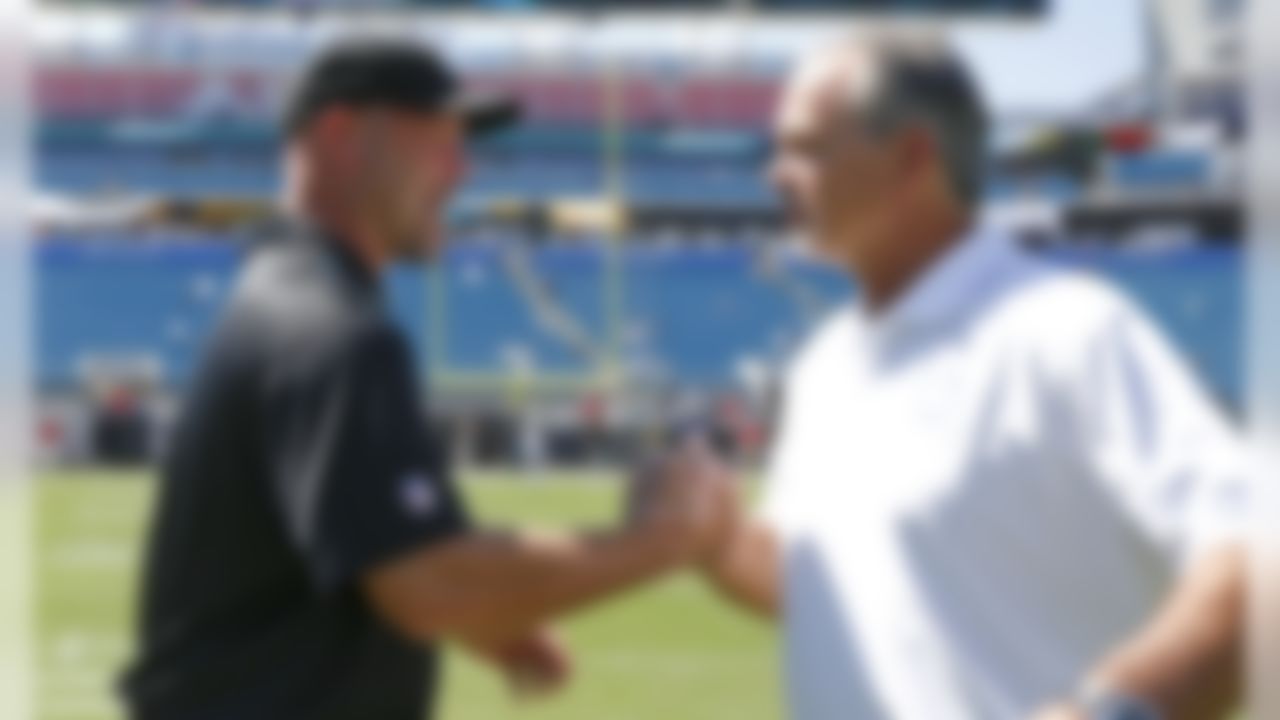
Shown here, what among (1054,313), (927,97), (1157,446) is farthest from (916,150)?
(1157,446)

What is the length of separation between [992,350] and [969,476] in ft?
0.23

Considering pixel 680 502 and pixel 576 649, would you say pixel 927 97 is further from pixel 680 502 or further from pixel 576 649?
pixel 576 649

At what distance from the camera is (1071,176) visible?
2361cm

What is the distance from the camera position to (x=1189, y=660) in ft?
3.19

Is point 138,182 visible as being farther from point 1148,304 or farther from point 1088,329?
point 1088,329

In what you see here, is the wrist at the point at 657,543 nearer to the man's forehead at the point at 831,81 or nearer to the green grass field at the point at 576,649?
the man's forehead at the point at 831,81

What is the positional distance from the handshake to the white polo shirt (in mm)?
50

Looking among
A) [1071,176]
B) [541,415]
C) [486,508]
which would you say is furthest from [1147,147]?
[486,508]

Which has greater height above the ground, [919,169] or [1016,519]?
[919,169]

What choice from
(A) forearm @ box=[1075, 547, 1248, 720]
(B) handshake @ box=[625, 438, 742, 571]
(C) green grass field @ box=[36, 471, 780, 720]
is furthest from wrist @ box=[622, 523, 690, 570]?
(C) green grass field @ box=[36, 471, 780, 720]

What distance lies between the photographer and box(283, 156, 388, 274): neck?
1.36m

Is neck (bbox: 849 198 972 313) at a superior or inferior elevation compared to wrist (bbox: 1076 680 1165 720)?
superior

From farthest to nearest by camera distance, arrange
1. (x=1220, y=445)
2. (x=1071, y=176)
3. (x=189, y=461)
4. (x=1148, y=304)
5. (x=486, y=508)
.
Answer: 1. (x=1071, y=176)
2. (x=1148, y=304)
3. (x=486, y=508)
4. (x=189, y=461)
5. (x=1220, y=445)

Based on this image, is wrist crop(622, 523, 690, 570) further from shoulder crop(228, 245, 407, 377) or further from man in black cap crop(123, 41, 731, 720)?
shoulder crop(228, 245, 407, 377)
